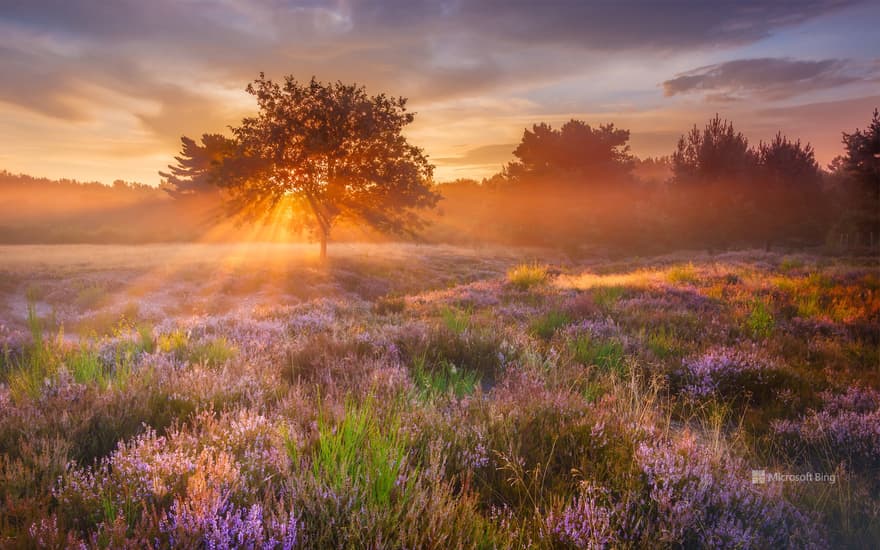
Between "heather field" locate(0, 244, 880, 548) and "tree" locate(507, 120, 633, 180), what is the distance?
4098cm

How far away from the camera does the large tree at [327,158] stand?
2416 centimetres

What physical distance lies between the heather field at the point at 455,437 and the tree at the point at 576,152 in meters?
41.0

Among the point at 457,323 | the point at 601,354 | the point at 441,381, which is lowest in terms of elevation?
the point at 601,354

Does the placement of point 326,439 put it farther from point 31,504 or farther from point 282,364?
point 282,364

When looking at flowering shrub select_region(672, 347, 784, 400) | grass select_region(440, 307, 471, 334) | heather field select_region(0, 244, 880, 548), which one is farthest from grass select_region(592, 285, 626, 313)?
flowering shrub select_region(672, 347, 784, 400)

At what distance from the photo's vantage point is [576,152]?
46719 millimetres

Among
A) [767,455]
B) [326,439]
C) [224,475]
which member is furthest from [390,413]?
[767,455]

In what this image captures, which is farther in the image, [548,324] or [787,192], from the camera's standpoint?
[787,192]

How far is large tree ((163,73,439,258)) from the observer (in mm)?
24156

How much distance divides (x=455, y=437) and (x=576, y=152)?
47.7 m

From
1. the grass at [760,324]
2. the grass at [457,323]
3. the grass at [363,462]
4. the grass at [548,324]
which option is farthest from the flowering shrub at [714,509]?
the grass at [760,324]

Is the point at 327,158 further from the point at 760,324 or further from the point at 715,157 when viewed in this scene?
the point at 715,157

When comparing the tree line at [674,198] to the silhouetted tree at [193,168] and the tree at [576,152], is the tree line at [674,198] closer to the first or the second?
the tree at [576,152]

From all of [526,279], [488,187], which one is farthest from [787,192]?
[526,279]
